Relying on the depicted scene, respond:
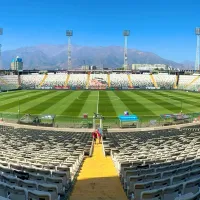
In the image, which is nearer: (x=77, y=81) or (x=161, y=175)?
(x=161, y=175)

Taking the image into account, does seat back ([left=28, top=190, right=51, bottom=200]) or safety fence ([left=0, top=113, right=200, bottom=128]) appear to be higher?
seat back ([left=28, top=190, right=51, bottom=200])

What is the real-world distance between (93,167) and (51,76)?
4343 inches

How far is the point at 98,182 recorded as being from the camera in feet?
39.2

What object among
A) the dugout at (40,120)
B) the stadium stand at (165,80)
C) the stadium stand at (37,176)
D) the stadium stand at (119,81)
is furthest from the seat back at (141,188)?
the stadium stand at (165,80)

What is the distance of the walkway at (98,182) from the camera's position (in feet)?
33.4

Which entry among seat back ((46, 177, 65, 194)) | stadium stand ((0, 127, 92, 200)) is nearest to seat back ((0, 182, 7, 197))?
stadium stand ((0, 127, 92, 200))

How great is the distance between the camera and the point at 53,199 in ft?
25.7

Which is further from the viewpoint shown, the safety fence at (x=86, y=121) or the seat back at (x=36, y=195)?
the safety fence at (x=86, y=121)

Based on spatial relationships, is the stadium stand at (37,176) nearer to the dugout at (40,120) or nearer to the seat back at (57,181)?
the seat back at (57,181)

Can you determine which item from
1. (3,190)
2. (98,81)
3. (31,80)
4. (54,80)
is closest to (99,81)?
(98,81)

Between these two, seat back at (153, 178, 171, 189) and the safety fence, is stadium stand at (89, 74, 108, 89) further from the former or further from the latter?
seat back at (153, 178, 171, 189)

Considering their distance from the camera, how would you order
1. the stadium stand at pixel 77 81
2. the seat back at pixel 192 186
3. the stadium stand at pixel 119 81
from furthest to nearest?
the stadium stand at pixel 119 81, the stadium stand at pixel 77 81, the seat back at pixel 192 186

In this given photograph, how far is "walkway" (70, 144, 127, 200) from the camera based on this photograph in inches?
401

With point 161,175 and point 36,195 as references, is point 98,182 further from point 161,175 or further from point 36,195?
point 36,195
